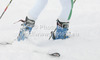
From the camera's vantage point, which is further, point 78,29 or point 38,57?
point 78,29

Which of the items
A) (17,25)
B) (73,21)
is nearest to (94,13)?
(73,21)

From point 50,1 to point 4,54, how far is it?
4.32 m

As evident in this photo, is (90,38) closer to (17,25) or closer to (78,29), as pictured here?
(78,29)

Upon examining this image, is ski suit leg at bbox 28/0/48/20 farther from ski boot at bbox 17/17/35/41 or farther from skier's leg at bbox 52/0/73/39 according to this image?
skier's leg at bbox 52/0/73/39

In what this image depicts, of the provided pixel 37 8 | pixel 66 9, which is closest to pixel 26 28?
pixel 37 8

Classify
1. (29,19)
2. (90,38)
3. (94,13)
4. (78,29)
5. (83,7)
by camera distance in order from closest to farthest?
(29,19)
(90,38)
(78,29)
(94,13)
(83,7)

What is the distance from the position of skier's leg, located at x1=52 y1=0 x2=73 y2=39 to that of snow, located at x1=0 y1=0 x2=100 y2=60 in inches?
4.6

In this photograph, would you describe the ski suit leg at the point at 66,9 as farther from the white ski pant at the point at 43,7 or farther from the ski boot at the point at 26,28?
the ski boot at the point at 26,28

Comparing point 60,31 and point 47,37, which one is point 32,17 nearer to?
point 60,31

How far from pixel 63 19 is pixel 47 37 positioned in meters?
0.63

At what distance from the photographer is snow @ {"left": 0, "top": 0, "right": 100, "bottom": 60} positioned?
263 centimetres

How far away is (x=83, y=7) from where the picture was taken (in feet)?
19.4

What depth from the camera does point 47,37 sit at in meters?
3.57

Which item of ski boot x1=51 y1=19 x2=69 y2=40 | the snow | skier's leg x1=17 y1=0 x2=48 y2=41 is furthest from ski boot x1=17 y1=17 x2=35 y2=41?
ski boot x1=51 y1=19 x2=69 y2=40
